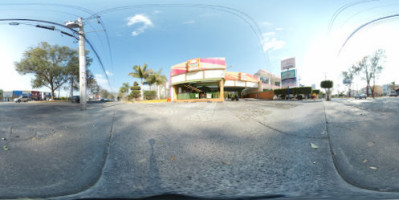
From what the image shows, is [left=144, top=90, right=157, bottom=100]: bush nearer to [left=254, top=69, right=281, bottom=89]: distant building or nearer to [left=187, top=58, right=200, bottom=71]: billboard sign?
Answer: [left=187, top=58, right=200, bottom=71]: billboard sign

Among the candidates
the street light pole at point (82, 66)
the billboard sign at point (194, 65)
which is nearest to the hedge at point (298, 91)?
the billboard sign at point (194, 65)

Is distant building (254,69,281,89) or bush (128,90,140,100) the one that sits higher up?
distant building (254,69,281,89)

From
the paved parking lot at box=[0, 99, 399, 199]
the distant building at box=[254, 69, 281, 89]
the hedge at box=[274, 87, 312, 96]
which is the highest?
the distant building at box=[254, 69, 281, 89]

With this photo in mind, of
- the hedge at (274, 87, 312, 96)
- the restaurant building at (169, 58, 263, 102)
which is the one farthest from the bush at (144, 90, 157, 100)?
the hedge at (274, 87, 312, 96)

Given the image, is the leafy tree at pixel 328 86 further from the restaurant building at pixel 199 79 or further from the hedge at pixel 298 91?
the restaurant building at pixel 199 79

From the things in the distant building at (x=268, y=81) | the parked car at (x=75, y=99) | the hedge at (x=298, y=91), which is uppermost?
the distant building at (x=268, y=81)

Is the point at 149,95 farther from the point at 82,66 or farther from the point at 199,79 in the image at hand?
the point at 199,79

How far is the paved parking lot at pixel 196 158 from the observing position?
1.14 meters

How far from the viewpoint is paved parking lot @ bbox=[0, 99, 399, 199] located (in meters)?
1.14

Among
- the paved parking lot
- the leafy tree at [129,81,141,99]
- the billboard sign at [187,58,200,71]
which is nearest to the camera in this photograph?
the paved parking lot

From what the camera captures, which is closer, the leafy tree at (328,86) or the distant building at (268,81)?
the leafy tree at (328,86)

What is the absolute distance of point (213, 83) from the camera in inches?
500

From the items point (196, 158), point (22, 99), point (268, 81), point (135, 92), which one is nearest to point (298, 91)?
point (268, 81)

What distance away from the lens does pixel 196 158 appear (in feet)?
5.10
